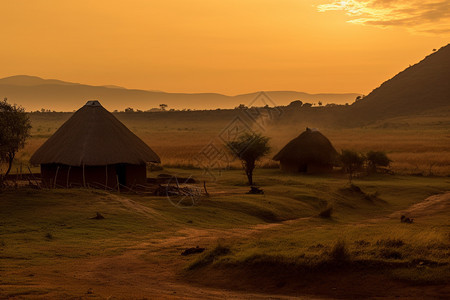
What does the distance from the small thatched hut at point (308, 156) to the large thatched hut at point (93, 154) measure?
15252mm

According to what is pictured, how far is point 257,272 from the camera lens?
11969 millimetres

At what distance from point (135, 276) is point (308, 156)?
98.4 ft

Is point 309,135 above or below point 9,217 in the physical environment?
above

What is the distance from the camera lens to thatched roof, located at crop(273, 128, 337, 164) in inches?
1615

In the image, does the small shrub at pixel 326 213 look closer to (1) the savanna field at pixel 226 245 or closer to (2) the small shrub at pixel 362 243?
(1) the savanna field at pixel 226 245

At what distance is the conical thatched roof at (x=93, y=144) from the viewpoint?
26500mm

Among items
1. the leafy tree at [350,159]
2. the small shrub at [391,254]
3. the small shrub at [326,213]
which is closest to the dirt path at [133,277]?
the small shrub at [391,254]

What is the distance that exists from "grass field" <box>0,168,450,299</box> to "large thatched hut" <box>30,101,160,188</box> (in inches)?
126

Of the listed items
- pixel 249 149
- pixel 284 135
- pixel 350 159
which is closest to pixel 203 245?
pixel 249 149

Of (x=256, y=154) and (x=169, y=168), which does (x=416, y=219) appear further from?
(x=169, y=168)

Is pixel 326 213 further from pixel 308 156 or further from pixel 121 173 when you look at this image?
pixel 308 156

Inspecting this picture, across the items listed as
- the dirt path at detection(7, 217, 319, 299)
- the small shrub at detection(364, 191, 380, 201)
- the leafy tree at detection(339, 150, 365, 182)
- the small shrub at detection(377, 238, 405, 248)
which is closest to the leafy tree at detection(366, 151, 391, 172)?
the leafy tree at detection(339, 150, 365, 182)

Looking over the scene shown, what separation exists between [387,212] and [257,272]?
16.0m

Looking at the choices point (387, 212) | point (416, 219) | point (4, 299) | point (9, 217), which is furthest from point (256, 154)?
point (4, 299)
